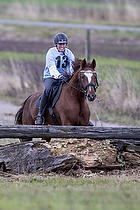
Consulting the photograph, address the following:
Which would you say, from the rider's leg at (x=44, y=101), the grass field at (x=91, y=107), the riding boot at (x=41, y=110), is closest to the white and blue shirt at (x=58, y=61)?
the rider's leg at (x=44, y=101)

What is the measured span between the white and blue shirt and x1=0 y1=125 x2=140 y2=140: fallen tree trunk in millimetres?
1714

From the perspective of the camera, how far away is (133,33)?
28.2 metres

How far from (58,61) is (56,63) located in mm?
58

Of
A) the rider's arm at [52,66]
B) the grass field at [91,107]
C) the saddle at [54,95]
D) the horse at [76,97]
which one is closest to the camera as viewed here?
the grass field at [91,107]

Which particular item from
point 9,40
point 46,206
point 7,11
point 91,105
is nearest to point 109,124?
point 91,105

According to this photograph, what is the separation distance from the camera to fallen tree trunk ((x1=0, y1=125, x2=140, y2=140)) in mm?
7898

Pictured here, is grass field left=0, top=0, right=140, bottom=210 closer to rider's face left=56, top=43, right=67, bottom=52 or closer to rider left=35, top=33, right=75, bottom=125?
rider left=35, top=33, right=75, bottom=125

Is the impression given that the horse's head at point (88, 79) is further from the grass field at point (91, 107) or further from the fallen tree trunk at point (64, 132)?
the grass field at point (91, 107)

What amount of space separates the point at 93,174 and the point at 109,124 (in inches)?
209

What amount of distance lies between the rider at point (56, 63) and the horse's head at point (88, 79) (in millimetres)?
546

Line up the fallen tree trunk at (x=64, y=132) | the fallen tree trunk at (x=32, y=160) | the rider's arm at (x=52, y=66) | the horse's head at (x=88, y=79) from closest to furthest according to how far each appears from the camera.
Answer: the fallen tree trunk at (x=32, y=160), the fallen tree trunk at (x=64, y=132), the horse's head at (x=88, y=79), the rider's arm at (x=52, y=66)

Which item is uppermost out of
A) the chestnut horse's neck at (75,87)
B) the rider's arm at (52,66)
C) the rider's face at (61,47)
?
the rider's face at (61,47)

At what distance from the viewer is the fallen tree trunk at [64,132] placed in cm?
790

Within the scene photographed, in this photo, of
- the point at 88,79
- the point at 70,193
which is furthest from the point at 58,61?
the point at 70,193
